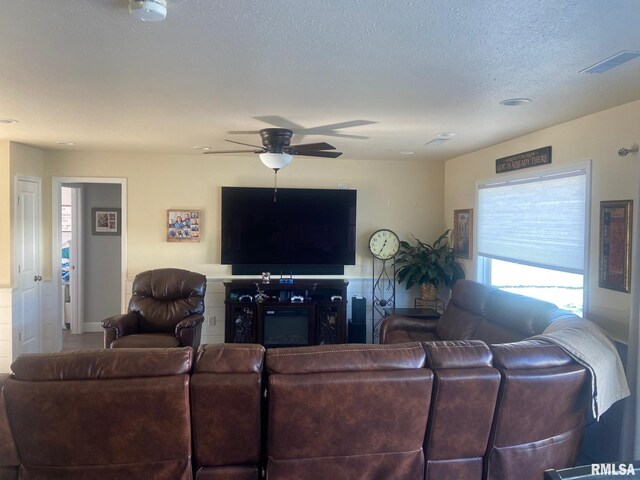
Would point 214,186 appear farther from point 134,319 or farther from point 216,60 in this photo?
point 216,60

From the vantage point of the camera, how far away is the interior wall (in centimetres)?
644

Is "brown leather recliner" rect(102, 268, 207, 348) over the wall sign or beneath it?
beneath

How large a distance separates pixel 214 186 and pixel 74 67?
3.37 m

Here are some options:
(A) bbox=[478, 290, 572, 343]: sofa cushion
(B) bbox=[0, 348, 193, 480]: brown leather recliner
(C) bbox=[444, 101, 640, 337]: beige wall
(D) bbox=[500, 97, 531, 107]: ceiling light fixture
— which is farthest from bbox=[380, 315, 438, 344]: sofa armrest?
(B) bbox=[0, 348, 193, 480]: brown leather recliner

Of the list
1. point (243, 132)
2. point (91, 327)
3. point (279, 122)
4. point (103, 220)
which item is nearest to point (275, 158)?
point (279, 122)

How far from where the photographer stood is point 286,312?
5461 mm

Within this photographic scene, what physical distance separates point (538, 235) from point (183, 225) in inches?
160

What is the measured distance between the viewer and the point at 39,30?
6.22 feet

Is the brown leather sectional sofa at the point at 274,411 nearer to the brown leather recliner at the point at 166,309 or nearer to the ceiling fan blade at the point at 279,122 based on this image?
the ceiling fan blade at the point at 279,122

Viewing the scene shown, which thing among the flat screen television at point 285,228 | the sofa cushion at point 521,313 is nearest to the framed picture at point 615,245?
the sofa cushion at point 521,313

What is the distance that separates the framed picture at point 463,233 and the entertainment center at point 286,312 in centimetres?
148

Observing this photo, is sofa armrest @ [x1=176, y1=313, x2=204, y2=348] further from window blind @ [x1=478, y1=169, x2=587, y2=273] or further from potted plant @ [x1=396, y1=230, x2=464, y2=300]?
window blind @ [x1=478, y1=169, x2=587, y2=273]

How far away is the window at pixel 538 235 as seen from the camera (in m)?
3.43

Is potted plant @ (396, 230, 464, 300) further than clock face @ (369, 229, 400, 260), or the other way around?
clock face @ (369, 229, 400, 260)
